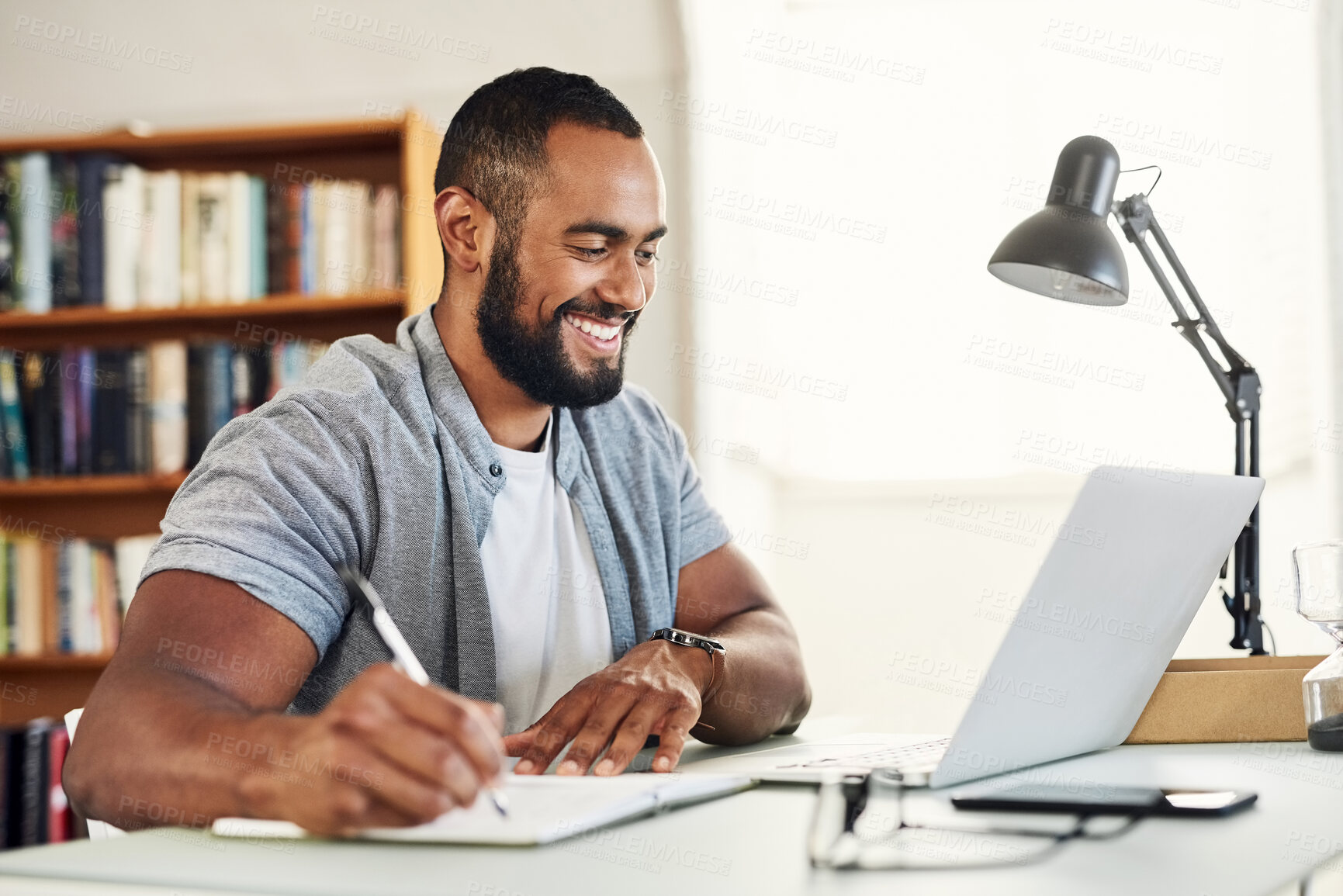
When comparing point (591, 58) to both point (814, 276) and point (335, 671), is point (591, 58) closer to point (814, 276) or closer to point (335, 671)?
point (814, 276)

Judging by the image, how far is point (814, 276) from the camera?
2801 mm

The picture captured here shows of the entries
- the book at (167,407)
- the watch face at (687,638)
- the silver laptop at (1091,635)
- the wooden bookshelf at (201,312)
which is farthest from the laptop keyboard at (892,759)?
the book at (167,407)

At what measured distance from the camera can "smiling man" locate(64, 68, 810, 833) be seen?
2.45ft

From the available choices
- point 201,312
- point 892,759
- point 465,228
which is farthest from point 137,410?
point 892,759

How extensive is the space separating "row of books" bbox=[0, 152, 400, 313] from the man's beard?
3.76 feet

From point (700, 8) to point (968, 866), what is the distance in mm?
2510

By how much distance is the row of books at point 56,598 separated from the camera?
103 inches

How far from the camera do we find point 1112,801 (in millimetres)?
706

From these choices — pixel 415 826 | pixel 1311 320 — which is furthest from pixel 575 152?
pixel 1311 320

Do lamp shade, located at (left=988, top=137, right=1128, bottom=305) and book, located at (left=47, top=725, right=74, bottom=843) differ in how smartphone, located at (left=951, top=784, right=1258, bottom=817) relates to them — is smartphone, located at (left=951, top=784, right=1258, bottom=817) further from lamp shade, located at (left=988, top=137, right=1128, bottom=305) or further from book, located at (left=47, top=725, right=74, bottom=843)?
book, located at (left=47, top=725, right=74, bottom=843)

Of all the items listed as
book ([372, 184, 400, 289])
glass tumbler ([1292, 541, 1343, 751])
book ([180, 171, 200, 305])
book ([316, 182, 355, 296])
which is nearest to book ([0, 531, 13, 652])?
book ([180, 171, 200, 305])

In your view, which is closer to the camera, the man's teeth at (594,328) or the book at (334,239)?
the man's teeth at (594,328)

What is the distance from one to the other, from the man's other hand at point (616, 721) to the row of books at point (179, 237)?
174 centimetres

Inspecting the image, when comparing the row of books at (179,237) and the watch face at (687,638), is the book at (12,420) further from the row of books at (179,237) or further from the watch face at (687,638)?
the watch face at (687,638)
